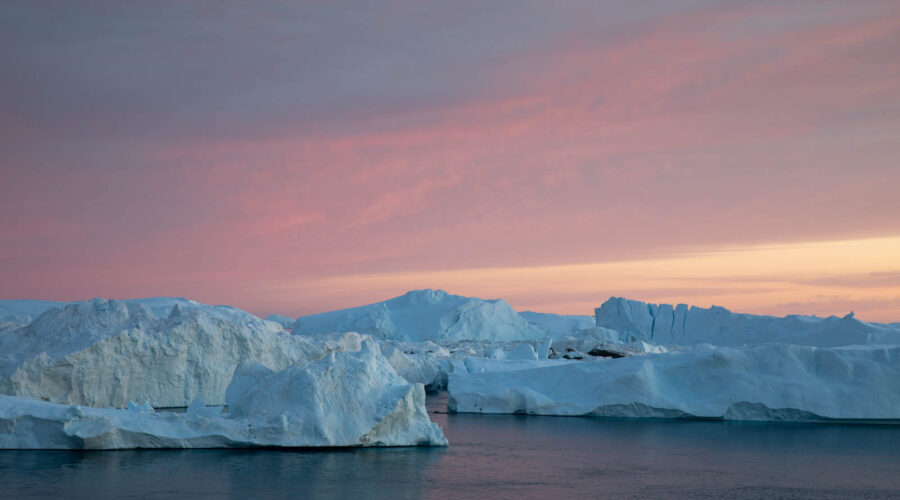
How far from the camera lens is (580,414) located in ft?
79.3

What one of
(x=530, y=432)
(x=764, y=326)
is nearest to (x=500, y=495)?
(x=530, y=432)

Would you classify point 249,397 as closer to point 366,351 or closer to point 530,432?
point 366,351

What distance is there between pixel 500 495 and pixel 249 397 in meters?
6.08

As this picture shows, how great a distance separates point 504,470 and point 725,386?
10428 mm

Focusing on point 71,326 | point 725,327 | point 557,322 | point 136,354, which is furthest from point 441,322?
point 136,354

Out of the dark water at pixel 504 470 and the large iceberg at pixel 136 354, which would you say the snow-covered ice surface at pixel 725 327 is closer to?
the dark water at pixel 504 470

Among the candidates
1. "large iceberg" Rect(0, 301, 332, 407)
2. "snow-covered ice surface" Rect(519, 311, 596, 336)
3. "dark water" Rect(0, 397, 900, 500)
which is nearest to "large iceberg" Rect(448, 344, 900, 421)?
"dark water" Rect(0, 397, 900, 500)

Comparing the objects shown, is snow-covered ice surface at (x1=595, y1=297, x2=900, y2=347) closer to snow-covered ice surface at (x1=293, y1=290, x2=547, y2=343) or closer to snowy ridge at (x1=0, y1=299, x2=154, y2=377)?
snow-covered ice surface at (x1=293, y1=290, x2=547, y2=343)

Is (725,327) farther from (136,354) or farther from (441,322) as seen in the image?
(136,354)

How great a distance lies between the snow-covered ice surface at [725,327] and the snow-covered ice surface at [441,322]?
11.6 metres

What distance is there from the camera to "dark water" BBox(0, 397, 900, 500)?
39.6 ft

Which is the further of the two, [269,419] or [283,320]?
[283,320]

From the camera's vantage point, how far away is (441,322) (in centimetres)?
6831

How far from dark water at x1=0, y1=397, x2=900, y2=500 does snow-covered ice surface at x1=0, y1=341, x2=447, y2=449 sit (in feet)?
1.07
